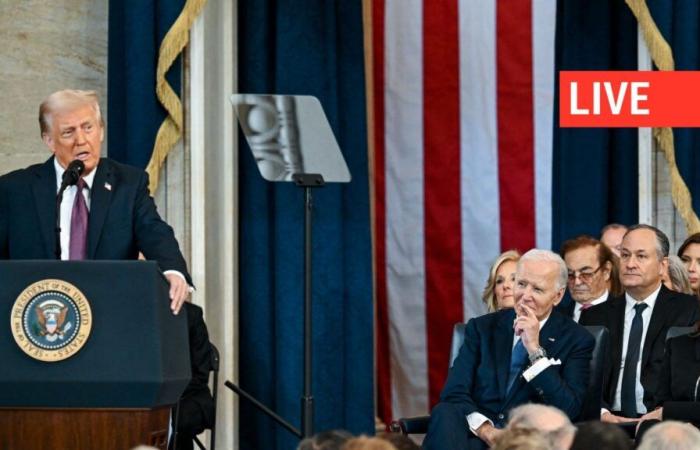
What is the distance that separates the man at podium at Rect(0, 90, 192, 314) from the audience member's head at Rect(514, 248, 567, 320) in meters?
1.55

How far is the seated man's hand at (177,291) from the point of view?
14.0 feet

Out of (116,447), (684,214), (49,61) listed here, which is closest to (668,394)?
(684,214)

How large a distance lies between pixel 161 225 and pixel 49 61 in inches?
111

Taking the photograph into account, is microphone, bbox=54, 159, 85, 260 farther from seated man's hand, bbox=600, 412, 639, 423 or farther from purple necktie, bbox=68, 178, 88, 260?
seated man's hand, bbox=600, 412, 639, 423

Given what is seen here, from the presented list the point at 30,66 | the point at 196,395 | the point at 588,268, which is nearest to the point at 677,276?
the point at 588,268

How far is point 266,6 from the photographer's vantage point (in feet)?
25.2

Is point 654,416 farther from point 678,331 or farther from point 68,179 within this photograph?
point 68,179

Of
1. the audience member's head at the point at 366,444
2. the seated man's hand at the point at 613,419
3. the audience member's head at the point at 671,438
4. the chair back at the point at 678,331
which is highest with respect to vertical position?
the audience member's head at the point at 366,444

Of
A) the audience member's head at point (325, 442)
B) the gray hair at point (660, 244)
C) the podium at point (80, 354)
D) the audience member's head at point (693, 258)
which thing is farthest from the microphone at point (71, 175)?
the audience member's head at point (693, 258)

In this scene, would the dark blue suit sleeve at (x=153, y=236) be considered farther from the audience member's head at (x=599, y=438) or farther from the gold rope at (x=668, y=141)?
the gold rope at (x=668, y=141)

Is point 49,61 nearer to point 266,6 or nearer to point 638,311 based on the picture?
point 266,6

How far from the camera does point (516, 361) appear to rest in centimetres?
562

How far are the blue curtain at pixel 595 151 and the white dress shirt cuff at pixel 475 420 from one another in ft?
8.21

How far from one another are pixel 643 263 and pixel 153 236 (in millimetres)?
2488
